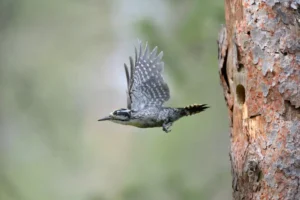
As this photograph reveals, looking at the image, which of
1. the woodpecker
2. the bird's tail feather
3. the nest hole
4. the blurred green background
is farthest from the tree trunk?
the blurred green background

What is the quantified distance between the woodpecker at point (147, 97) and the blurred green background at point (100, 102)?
4.57 ft

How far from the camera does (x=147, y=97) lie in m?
5.43

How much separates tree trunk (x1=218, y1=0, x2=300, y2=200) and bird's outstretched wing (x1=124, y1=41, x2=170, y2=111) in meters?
1.71

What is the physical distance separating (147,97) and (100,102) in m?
8.66

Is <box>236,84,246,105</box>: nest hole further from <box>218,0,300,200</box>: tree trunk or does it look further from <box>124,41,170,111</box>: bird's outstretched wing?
<box>124,41,170,111</box>: bird's outstretched wing

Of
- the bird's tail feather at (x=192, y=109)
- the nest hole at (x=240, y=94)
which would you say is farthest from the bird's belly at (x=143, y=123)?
the nest hole at (x=240, y=94)

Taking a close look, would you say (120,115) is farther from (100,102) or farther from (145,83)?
(100,102)

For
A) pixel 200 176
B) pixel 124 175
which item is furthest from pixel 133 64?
pixel 124 175

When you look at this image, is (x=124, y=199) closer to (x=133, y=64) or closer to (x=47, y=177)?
(x=133, y=64)

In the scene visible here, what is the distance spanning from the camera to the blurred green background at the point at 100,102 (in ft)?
23.4

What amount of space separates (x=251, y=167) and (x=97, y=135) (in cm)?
1071

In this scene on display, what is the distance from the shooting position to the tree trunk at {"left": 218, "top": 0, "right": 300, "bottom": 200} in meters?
3.55

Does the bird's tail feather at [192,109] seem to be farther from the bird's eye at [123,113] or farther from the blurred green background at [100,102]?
the blurred green background at [100,102]

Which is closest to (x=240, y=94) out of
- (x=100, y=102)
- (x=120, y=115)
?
(x=120, y=115)
